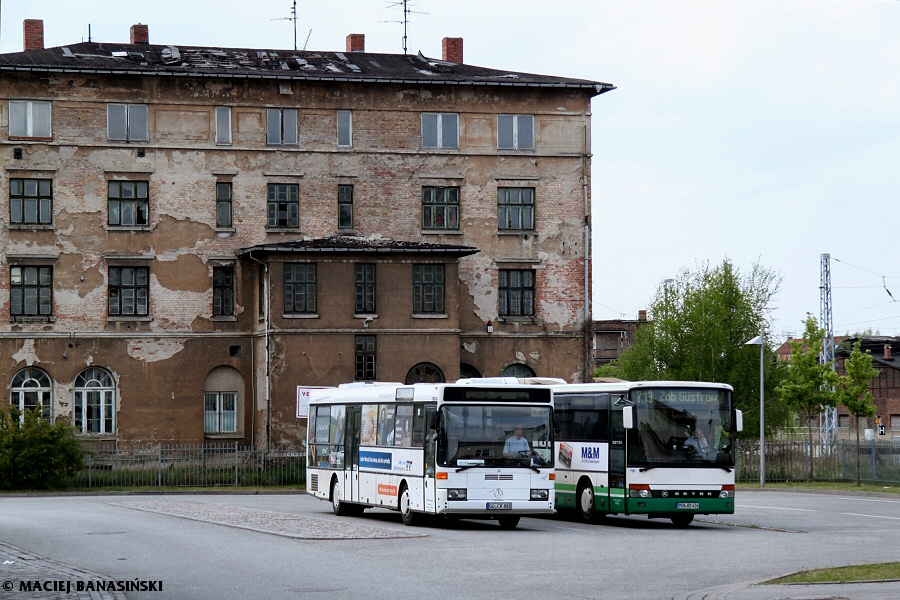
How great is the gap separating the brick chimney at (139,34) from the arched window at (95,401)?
582 inches

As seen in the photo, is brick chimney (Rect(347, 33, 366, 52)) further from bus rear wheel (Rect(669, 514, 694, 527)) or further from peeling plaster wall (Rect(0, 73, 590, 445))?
bus rear wheel (Rect(669, 514, 694, 527))

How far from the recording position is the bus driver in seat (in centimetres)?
2517

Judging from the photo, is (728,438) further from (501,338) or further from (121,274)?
(121,274)

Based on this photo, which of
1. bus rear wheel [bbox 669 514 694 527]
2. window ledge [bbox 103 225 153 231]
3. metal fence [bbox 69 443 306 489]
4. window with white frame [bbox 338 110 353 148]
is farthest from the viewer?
window with white frame [bbox 338 110 353 148]

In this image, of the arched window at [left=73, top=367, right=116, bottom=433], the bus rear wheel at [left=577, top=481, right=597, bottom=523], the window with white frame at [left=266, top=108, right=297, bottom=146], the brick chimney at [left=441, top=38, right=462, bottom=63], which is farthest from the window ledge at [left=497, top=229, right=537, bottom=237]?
the bus rear wheel at [left=577, top=481, right=597, bottom=523]

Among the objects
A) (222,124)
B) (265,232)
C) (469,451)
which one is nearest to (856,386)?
(265,232)

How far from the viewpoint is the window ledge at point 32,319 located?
166 feet

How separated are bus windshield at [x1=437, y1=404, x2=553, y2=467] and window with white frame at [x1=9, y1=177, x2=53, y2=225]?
3101 centimetres

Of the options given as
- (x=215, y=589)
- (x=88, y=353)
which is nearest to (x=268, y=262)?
(x=88, y=353)

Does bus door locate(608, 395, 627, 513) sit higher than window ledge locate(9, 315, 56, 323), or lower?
lower

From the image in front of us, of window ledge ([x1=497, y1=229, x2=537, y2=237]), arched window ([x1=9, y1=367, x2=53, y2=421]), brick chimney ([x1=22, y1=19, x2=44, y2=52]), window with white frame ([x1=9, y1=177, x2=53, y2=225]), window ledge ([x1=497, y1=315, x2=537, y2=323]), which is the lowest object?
arched window ([x1=9, y1=367, x2=53, y2=421])

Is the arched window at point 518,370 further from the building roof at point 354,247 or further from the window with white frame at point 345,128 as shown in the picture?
the window with white frame at point 345,128

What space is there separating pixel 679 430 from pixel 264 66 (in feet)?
108

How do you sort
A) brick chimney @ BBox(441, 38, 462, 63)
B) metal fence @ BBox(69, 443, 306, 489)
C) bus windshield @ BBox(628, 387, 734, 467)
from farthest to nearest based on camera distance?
1. brick chimney @ BBox(441, 38, 462, 63)
2. metal fence @ BBox(69, 443, 306, 489)
3. bus windshield @ BBox(628, 387, 734, 467)
